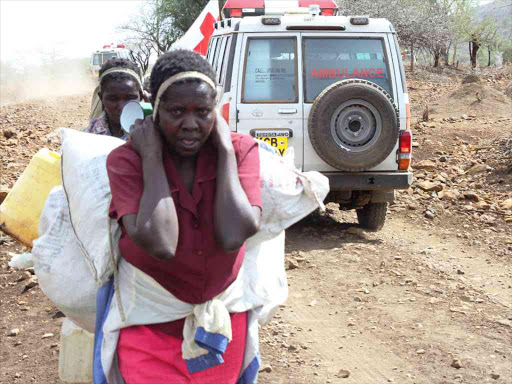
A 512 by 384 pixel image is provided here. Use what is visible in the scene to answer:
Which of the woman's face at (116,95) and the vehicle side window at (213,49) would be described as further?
the vehicle side window at (213,49)

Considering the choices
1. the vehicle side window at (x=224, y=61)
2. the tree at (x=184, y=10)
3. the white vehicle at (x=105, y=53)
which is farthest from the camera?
the tree at (x=184, y=10)

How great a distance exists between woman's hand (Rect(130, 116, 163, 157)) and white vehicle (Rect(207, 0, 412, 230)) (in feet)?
14.8

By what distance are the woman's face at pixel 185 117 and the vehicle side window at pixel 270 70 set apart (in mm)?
4645

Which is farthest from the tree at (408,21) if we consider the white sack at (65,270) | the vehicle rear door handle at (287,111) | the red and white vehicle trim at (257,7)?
the white sack at (65,270)

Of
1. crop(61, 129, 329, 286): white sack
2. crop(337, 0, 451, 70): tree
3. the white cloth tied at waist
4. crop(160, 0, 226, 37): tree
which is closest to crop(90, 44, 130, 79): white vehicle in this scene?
crop(160, 0, 226, 37): tree

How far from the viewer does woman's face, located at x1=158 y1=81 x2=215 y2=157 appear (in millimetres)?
2119

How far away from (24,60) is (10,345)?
8362cm

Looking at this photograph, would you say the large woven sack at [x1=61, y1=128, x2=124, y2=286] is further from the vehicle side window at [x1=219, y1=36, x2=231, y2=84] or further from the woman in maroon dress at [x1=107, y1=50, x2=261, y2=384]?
the vehicle side window at [x1=219, y1=36, x2=231, y2=84]

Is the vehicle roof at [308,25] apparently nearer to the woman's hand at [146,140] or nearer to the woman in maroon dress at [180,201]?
the woman in maroon dress at [180,201]

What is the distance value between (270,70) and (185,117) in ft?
15.7

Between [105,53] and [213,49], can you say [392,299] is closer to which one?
[213,49]

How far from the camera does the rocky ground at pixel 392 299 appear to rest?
4145 millimetres

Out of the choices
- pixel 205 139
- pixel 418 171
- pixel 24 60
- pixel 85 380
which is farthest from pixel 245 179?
pixel 24 60

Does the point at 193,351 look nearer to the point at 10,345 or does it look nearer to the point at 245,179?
the point at 245,179
